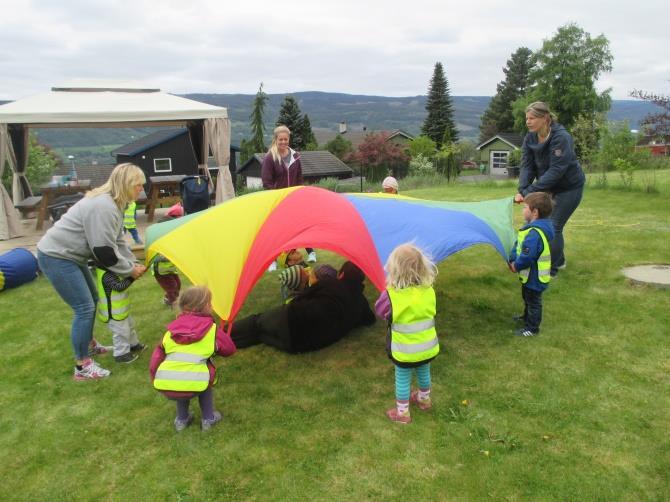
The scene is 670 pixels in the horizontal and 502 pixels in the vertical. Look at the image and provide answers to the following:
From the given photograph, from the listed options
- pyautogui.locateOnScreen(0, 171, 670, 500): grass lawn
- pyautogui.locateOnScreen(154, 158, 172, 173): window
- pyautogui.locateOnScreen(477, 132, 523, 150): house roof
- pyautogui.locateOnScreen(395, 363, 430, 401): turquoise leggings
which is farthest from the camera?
pyautogui.locateOnScreen(477, 132, 523, 150): house roof

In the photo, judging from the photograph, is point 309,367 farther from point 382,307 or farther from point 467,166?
point 467,166

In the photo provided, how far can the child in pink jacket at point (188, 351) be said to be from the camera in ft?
8.43

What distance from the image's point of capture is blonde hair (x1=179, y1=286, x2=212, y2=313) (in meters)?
2.61

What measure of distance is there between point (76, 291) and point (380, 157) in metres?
33.1

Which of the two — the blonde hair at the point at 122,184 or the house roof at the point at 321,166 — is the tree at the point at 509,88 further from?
the blonde hair at the point at 122,184

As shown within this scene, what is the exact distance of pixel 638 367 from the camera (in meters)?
3.28

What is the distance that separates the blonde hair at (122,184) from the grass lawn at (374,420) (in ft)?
4.33

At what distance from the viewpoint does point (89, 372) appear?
11.3 ft

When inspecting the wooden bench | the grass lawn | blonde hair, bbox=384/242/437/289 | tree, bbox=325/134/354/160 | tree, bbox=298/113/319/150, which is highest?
tree, bbox=298/113/319/150

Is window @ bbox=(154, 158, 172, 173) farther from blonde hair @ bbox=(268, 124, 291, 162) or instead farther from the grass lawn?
the grass lawn

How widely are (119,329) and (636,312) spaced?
434 centimetres

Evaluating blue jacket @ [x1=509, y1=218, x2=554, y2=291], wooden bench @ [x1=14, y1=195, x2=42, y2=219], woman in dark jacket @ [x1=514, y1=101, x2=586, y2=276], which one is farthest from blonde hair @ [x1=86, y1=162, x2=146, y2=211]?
wooden bench @ [x1=14, y1=195, x2=42, y2=219]

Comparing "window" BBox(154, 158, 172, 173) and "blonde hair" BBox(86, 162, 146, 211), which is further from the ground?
"blonde hair" BBox(86, 162, 146, 211)

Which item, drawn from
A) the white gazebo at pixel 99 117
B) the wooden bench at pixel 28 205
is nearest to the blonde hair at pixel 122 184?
the white gazebo at pixel 99 117
